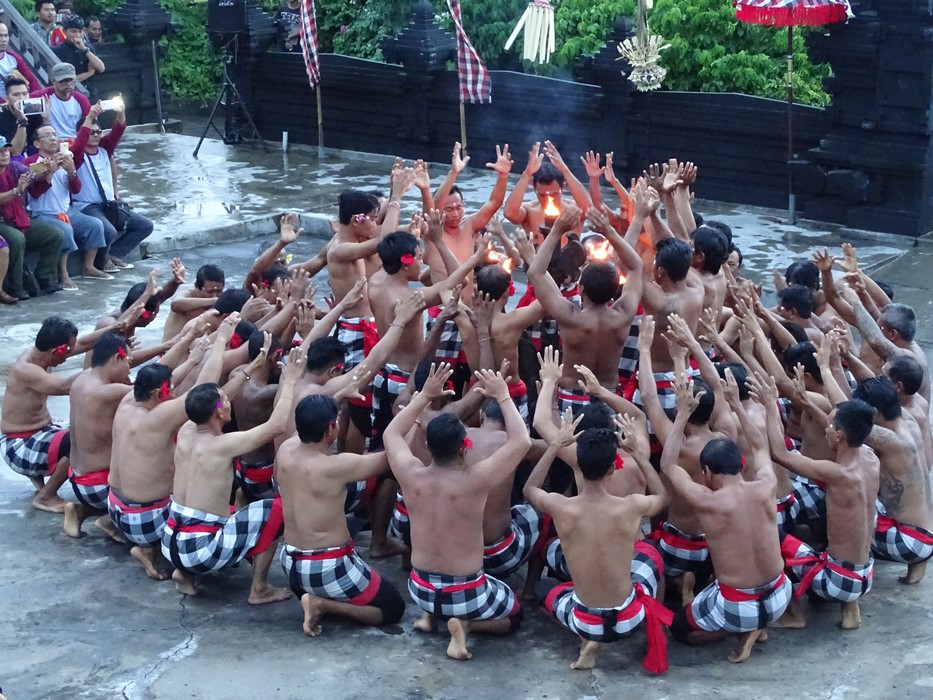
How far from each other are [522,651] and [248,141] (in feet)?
48.2

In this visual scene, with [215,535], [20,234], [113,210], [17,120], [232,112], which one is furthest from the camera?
[232,112]

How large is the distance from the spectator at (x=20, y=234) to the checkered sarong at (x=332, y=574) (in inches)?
273

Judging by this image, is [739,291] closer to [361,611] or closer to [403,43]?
[361,611]

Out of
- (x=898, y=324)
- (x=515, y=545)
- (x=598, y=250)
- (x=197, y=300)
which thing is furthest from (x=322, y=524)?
(x=898, y=324)

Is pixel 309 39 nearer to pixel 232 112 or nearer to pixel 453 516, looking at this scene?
pixel 232 112

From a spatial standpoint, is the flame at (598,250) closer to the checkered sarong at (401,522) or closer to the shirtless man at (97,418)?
the checkered sarong at (401,522)

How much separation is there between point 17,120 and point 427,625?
921cm

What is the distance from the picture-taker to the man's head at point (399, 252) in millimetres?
8344

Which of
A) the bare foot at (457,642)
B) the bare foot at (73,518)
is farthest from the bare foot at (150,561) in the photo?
the bare foot at (457,642)

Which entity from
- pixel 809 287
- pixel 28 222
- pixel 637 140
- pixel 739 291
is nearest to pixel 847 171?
pixel 637 140

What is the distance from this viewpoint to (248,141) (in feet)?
67.0

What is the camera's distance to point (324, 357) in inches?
301

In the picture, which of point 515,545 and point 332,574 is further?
point 515,545

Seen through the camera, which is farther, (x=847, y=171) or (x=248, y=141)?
(x=248, y=141)
